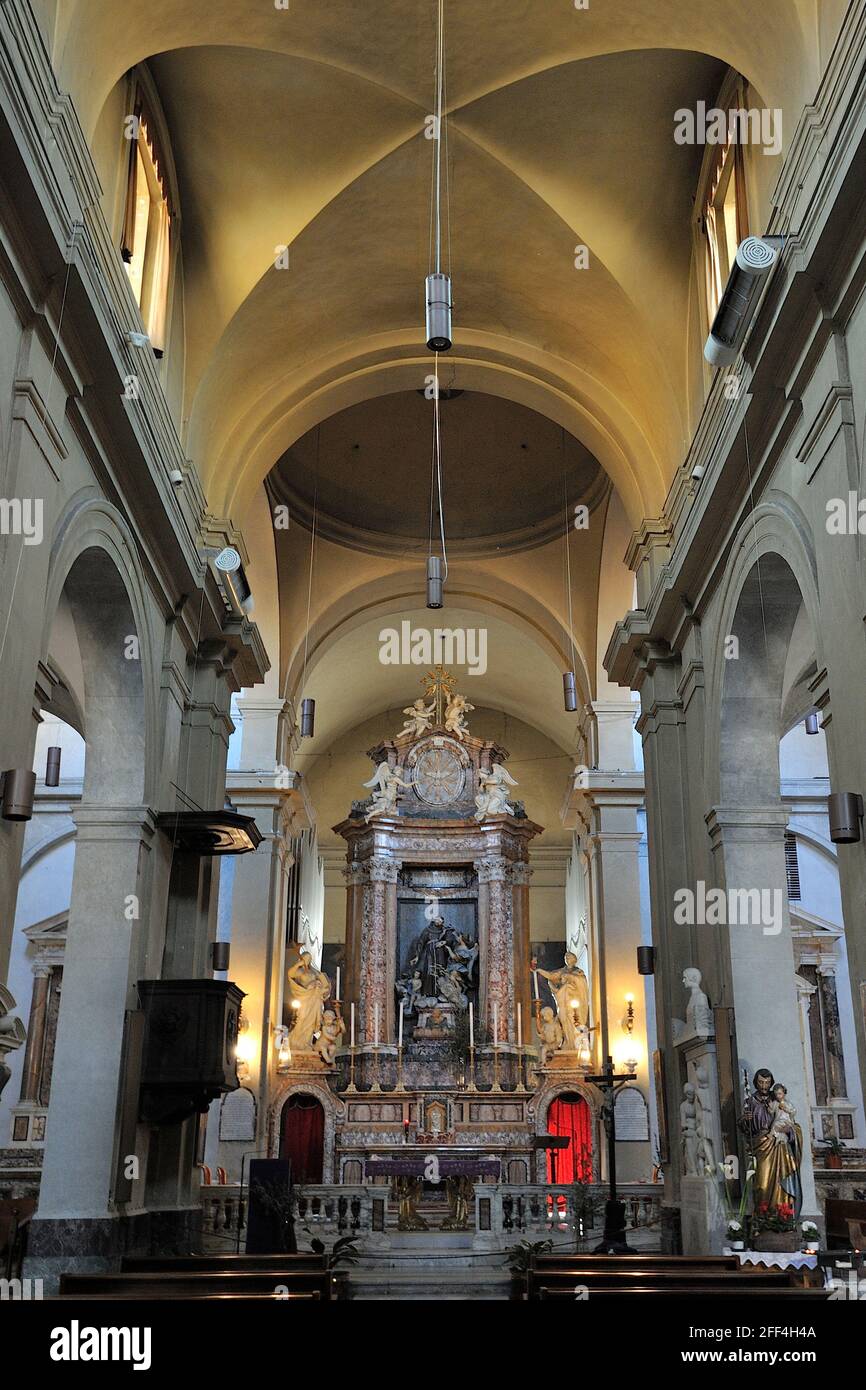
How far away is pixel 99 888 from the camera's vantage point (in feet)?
34.6

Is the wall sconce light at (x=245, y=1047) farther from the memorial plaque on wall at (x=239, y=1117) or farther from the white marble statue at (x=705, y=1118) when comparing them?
the white marble statue at (x=705, y=1118)

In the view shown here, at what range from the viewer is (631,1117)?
17453 mm

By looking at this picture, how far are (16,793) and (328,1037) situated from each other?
14347 millimetres

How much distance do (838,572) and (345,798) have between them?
766 inches

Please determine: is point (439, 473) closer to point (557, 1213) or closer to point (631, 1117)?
point (631, 1117)

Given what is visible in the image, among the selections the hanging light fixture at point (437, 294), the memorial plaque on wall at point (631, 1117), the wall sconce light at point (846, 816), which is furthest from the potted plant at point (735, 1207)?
the memorial plaque on wall at point (631, 1117)

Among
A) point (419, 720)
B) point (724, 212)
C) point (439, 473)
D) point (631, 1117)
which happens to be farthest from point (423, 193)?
point (631, 1117)

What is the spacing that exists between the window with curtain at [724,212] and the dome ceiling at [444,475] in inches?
278

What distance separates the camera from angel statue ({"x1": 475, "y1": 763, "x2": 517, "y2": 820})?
71.6ft

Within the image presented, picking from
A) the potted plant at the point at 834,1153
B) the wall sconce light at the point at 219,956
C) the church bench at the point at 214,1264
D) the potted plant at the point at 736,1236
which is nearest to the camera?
the church bench at the point at 214,1264

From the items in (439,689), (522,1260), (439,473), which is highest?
(439,473)

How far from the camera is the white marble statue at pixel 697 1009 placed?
35.2 feet

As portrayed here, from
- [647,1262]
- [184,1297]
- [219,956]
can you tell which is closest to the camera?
[184,1297]
